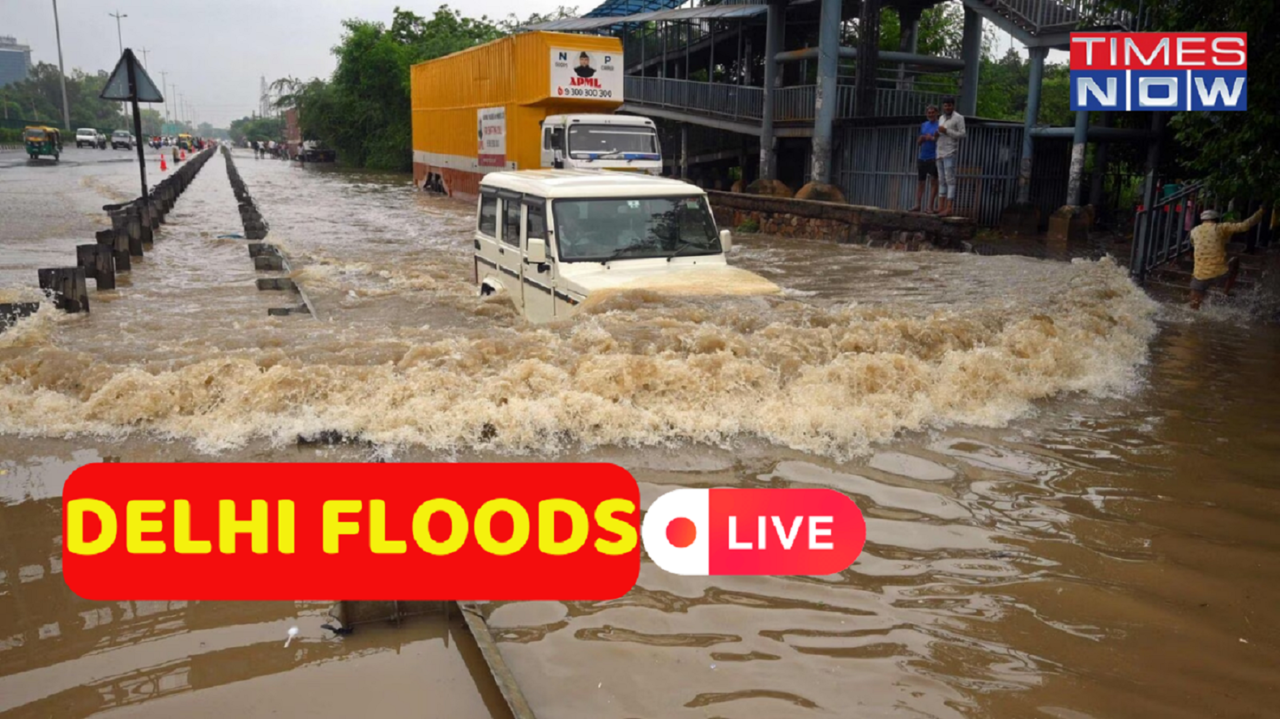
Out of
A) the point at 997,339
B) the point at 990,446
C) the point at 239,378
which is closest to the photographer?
the point at 990,446

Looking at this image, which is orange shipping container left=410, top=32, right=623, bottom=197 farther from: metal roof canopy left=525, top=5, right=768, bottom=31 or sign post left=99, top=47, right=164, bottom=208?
→ sign post left=99, top=47, right=164, bottom=208

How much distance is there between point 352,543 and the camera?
12.7 feet

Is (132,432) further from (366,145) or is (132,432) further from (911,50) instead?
(366,145)

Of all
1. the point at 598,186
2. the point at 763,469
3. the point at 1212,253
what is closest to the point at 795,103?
the point at 1212,253

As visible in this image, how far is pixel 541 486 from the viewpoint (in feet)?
15.7

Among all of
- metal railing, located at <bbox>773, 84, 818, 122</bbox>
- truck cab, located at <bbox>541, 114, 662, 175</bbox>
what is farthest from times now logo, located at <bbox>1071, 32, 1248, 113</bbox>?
metal railing, located at <bbox>773, 84, 818, 122</bbox>

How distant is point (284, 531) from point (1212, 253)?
1051 cm

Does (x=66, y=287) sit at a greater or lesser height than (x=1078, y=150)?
lesser

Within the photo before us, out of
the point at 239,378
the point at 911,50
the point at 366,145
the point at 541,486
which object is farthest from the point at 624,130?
the point at 366,145

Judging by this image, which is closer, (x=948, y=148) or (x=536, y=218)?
(x=536, y=218)

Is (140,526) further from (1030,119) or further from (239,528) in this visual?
(1030,119)

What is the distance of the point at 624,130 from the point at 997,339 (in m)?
12.8

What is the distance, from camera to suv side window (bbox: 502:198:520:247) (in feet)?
28.4

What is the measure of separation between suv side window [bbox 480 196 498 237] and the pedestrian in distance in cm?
788
